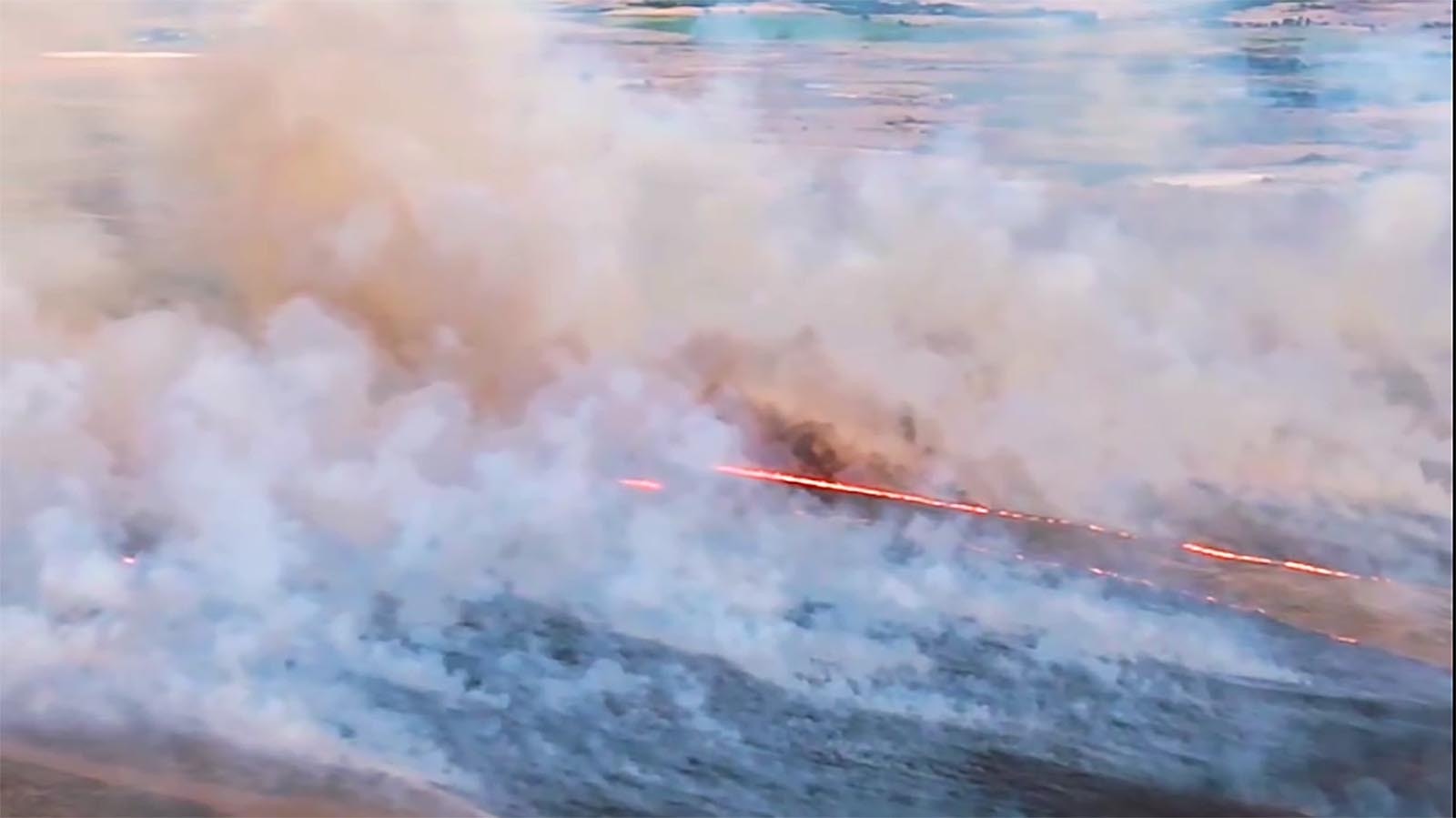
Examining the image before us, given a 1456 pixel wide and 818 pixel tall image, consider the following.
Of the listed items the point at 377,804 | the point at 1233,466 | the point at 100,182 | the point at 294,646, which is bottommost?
the point at 377,804

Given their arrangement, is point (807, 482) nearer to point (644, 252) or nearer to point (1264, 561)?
point (644, 252)

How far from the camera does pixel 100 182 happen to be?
4.17ft

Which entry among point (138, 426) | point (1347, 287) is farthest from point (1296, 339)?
point (138, 426)

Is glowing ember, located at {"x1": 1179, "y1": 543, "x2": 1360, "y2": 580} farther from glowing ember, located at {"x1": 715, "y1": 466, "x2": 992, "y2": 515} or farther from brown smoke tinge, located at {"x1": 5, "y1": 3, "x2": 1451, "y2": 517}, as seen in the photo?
glowing ember, located at {"x1": 715, "y1": 466, "x2": 992, "y2": 515}

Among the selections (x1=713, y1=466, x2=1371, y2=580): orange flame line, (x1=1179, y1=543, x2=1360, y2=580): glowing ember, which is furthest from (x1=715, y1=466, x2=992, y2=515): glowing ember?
(x1=1179, y1=543, x2=1360, y2=580): glowing ember

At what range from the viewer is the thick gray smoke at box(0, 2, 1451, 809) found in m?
1.23

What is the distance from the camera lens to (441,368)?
1.25 m

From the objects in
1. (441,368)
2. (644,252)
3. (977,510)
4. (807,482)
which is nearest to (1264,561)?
(977,510)

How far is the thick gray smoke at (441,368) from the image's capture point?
4.03ft

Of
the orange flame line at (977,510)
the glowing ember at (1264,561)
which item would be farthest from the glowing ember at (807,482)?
the glowing ember at (1264,561)

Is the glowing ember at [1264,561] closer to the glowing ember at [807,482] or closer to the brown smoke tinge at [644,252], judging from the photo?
the brown smoke tinge at [644,252]

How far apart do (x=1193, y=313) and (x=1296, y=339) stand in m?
0.09

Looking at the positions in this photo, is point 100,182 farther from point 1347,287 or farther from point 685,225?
point 1347,287

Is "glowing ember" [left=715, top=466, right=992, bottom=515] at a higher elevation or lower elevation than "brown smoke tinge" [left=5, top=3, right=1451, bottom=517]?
lower
